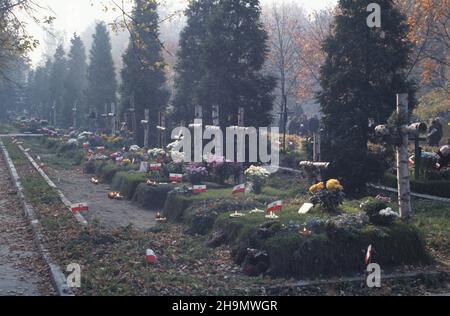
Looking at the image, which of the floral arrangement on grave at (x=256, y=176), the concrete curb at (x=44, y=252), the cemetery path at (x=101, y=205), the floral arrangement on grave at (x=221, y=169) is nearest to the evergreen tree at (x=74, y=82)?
the cemetery path at (x=101, y=205)

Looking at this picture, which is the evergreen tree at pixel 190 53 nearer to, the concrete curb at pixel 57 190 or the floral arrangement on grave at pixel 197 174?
the concrete curb at pixel 57 190

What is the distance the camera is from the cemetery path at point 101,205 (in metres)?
13.5

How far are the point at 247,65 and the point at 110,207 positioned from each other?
9.34 m

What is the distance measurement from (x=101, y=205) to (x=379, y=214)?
9.02 meters

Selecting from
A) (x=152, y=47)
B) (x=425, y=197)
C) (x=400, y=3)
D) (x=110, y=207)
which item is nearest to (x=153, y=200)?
(x=110, y=207)

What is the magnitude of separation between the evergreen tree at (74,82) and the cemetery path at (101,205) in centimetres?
3536

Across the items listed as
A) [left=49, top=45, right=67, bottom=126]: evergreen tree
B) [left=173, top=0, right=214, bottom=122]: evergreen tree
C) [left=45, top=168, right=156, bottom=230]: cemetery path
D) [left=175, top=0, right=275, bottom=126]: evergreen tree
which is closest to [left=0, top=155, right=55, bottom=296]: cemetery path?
[left=45, top=168, right=156, bottom=230]: cemetery path

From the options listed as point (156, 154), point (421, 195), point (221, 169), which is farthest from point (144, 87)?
point (421, 195)

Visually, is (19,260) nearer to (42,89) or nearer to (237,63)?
(237,63)

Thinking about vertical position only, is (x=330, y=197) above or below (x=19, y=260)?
above

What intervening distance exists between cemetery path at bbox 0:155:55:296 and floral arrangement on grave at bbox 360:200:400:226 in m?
5.25

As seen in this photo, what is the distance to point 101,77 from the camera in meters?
51.2

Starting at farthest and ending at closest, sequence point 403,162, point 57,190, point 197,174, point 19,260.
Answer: point 57,190, point 197,174, point 403,162, point 19,260

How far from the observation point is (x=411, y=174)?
1672cm
